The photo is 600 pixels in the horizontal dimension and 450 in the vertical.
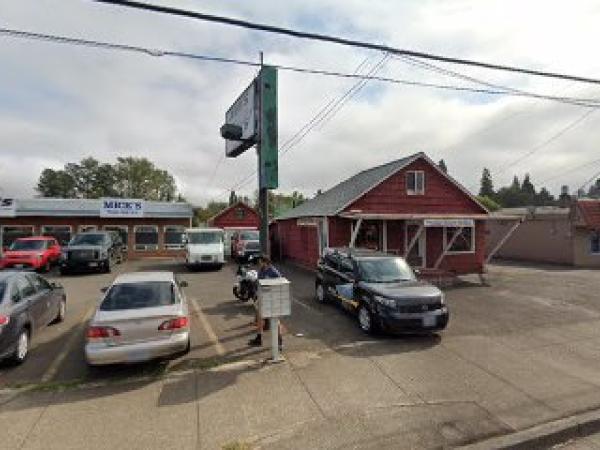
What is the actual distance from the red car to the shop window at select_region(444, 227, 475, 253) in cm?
1951

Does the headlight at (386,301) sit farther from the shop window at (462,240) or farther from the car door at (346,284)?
the shop window at (462,240)

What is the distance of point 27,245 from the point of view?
76.6 ft

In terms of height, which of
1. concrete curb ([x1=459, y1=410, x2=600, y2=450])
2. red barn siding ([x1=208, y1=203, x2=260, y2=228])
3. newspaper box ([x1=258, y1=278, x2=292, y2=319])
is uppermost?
red barn siding ([x1=208, y1=203, x2=260, y2=228])

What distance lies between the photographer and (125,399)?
21.7 ft

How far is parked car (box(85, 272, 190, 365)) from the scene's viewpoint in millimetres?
7258

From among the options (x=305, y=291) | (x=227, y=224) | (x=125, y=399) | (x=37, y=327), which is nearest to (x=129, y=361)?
(x=125, y=399)

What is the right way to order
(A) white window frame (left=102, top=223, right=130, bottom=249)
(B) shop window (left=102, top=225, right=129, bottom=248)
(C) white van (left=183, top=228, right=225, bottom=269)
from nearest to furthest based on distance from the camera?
(C) white van (left=183, top=228, right=225, bottom=269)
(A) white window frame (left=102, top=223, right=130, bottom=249)
(B) shop window (left=102, top=225, right=129, bottom=248)

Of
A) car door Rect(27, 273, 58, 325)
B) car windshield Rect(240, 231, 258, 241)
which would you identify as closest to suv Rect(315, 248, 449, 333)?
car door Rect(27, 273, 58, 325)

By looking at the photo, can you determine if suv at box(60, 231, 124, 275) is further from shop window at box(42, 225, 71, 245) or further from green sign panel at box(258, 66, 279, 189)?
green sign panel at box(258, 66, 279, 189)

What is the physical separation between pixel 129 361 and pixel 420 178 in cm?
1709

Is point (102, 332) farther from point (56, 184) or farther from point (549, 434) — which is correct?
point (56, 184)

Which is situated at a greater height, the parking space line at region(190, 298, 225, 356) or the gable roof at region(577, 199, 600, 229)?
the gable roof at region(577, 199, 600, 229)

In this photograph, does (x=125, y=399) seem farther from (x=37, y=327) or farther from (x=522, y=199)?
(x=522, y=199)

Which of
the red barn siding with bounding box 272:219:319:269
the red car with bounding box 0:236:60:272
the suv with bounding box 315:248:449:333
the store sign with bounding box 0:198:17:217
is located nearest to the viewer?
the suv with bounding box 315:248:449:333
